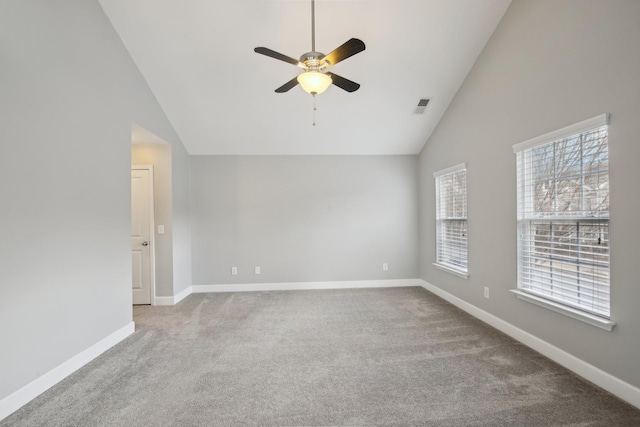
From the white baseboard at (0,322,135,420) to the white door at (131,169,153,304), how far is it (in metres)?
1.31

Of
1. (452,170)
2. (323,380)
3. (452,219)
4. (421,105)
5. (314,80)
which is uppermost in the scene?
(421,105)

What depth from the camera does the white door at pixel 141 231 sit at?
438 cm

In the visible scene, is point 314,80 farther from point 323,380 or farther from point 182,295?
point 182,295

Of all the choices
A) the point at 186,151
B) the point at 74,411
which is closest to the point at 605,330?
the point at 74,411

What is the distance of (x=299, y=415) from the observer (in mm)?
1902

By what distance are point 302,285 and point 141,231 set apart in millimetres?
2660

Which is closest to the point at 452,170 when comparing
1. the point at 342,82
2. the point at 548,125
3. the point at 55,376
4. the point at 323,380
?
the point at 548,125

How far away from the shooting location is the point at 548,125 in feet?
8.47

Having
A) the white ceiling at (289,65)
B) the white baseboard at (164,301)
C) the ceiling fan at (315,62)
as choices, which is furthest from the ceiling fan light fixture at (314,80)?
the white baseboard at (164,301)

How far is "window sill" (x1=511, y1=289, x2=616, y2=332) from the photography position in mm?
2102

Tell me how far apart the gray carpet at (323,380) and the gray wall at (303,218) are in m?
1.55

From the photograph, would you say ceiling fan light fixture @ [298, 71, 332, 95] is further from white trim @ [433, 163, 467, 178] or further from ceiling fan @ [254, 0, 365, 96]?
white trim @ [433, 163, 467, 178]

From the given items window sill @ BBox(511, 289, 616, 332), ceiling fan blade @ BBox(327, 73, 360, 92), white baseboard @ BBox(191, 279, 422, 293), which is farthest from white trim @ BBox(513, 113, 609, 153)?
white baseboard @ BBox(191, 279, 422, 293)

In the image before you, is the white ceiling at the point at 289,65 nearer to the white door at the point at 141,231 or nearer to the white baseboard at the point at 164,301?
the white door at the point at 141,231
